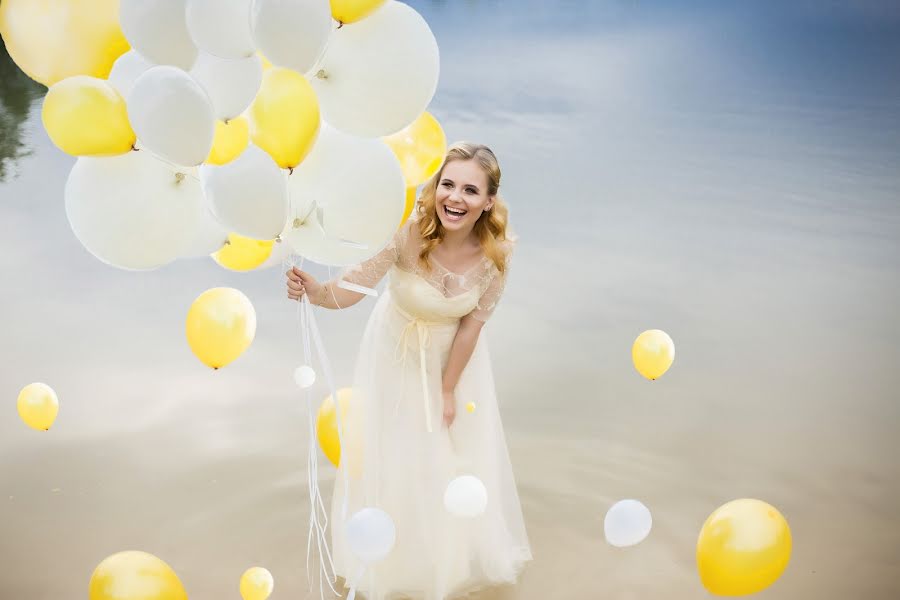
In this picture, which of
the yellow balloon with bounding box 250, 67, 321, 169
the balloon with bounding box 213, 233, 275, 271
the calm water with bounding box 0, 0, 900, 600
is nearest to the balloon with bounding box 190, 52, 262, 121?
the yellow balloon with bounding box 250, 67, 321, 169

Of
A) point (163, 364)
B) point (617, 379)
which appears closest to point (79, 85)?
point (163, 364)

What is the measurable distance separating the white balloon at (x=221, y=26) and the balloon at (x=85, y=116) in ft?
0.53

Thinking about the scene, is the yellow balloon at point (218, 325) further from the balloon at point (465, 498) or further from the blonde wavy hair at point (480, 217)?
the balloon at point (465, 498)

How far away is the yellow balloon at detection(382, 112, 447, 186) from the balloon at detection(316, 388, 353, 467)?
66 cm

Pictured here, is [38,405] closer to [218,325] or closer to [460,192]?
[218,325]

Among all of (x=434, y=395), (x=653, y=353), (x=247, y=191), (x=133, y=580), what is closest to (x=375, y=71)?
(x=247, y=191)

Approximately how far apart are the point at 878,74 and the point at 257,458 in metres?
8.65

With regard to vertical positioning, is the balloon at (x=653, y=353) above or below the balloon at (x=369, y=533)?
above

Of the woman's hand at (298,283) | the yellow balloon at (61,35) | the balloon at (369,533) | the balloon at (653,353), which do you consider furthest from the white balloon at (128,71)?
the balloon at (653,353)

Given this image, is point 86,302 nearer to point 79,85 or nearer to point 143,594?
point 143,594

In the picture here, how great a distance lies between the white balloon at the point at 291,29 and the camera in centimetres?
137

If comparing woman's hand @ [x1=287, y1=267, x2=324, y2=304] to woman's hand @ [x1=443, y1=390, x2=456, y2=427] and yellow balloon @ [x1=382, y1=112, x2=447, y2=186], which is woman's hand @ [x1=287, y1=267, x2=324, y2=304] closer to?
yellow balloon @ [x1=382, y1=112, x2=447, y2=186]

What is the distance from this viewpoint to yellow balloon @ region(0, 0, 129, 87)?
4.75ft

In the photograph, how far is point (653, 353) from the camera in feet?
9.47
